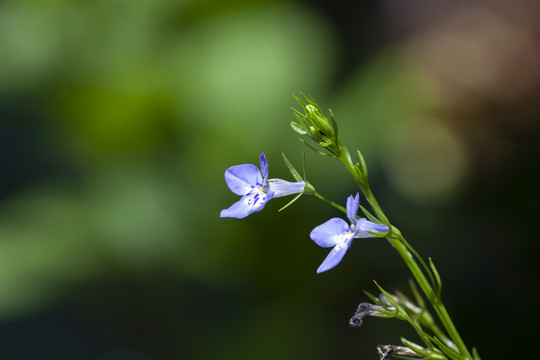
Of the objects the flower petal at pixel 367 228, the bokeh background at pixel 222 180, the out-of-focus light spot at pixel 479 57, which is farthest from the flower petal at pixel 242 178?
the out-of-focus light spot at pixel 479 57

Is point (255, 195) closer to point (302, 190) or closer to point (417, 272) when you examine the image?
point (302, 190)

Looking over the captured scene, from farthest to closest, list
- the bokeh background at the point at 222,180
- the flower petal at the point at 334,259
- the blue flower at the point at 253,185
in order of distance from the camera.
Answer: the bokeh background at the point at 222,180 < the blue flower at the point at 253,185 < the flower petal at the point at 334,259

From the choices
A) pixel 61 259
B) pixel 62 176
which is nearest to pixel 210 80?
pixel 62 176

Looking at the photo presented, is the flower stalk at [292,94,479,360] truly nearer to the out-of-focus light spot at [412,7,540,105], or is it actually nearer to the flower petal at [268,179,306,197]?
the flower petal at [268,179,306,197]

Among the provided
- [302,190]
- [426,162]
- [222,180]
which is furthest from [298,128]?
[426,162]

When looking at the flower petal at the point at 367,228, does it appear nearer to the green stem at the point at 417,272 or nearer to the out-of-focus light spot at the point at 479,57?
the green stem at the point at 417,272
